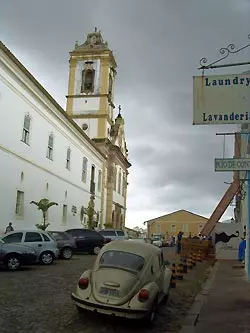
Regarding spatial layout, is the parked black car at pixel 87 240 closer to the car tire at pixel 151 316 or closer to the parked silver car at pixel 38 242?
the parked silver car at pixel 38 242

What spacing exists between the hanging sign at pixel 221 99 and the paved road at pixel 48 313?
4064 mm

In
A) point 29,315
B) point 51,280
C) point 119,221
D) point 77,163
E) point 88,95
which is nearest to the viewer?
point 29,315

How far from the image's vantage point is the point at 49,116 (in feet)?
102

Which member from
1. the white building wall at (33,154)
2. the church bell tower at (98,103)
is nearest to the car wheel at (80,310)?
the white building wall at (33,154)

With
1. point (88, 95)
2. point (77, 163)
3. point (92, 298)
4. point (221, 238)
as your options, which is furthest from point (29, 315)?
point (88, 95)

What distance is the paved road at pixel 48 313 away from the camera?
7.68 metres

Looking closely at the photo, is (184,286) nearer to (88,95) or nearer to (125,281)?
(125,281)

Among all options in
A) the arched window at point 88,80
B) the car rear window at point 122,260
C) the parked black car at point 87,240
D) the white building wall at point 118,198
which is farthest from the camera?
the white building wall at point 118,198

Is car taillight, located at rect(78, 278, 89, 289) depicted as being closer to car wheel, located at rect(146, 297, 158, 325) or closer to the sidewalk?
car wheel, located at rect(146, 297, 158, 325)

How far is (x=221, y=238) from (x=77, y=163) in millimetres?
15848

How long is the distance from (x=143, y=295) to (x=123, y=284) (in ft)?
1.36

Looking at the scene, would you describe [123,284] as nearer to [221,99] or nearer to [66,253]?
[221,99]

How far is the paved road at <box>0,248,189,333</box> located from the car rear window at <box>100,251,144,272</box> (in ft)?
3.37

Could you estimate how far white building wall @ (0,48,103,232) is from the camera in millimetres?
24234
